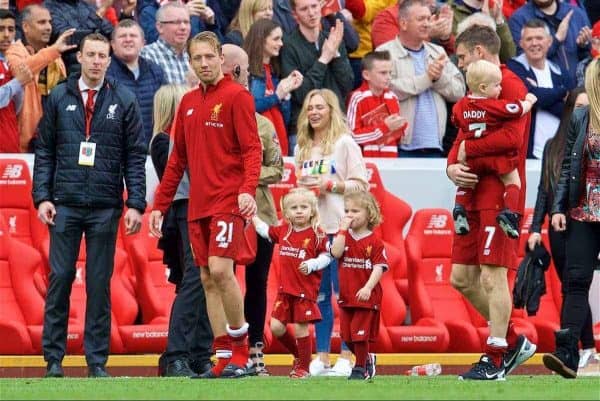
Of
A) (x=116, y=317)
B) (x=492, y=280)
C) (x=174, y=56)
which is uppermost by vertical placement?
(x=174, y=56)

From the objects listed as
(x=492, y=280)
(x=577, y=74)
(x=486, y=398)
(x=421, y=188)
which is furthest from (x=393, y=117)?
(x=486, y=398)

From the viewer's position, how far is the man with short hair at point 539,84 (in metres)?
17.6

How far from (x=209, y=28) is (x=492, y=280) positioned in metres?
6.72

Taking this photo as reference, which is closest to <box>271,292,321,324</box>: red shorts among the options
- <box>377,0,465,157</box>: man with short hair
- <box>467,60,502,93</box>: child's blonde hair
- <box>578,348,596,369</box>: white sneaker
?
<box>578,348,596,369</box>: white sneaker

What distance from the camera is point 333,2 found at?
17.7 m

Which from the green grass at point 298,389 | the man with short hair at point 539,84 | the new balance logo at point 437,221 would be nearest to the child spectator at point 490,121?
the green grass at point 298,389

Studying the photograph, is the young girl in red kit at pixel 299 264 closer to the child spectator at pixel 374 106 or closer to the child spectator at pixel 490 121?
the child spectator at pixel 490 121

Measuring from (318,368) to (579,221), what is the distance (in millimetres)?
2744

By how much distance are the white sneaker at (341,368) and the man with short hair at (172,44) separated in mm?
3792

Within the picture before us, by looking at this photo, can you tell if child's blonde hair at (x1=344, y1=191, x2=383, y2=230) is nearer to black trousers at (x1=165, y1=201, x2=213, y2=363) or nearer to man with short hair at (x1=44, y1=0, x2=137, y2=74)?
black trousers at (x1=165, y1=201, x2=213, y2=363)

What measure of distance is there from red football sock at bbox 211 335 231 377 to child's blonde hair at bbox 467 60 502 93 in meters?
2.37

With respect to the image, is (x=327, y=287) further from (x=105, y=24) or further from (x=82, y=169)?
(x=105, y=24)

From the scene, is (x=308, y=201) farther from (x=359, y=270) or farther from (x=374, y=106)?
(x=374, y=106)

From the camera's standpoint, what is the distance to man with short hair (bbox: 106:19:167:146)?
1568cm
